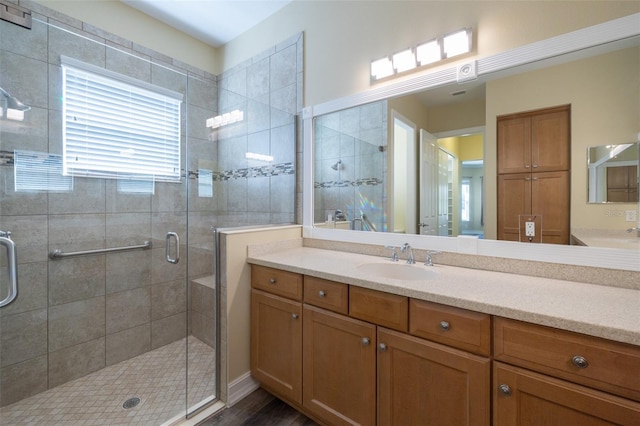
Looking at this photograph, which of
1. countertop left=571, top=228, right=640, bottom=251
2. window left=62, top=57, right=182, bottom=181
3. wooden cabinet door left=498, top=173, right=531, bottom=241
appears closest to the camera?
countertop left=571, top=228, right=640, bottom=251

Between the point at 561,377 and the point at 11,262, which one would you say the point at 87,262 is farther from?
the point at 561,377

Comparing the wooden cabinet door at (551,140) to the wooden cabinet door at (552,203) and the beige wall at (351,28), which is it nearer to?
the wooden cabinet door at (552,203)

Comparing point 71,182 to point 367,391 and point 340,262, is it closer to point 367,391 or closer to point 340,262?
point 340,262

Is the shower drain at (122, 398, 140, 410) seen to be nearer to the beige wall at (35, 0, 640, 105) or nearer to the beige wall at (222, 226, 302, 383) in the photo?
the beige wall at (222, 226, 302, 383)

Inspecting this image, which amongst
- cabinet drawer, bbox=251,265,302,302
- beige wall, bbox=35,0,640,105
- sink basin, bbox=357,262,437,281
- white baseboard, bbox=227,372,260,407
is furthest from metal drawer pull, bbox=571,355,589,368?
white baseboard, bbox=227,372,260,407

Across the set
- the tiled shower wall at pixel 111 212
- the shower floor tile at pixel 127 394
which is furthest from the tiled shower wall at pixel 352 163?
the shower floor tile at pixel 127 394

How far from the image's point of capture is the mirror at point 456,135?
50.8 inches

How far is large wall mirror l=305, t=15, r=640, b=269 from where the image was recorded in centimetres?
128

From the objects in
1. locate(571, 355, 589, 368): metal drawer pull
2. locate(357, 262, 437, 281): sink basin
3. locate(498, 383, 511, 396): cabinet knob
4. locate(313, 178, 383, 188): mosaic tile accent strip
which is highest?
locate(313, 178, 383, 188): mosaic tile accent strip

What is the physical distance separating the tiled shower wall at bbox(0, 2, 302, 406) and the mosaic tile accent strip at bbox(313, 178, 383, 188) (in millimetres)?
287

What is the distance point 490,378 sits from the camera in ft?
3.43

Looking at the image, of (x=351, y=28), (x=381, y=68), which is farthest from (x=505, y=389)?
(x=351, y=28)

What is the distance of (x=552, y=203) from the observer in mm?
1400

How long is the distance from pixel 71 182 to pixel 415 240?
7.56ft
